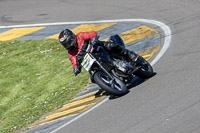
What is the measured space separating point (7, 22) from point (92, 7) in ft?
13.1

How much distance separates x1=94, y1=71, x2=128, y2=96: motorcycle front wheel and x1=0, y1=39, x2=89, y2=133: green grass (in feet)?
5.83

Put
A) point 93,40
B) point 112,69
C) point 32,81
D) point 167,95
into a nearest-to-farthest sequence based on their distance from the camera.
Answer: point 167,95 → point 93,40 → point 112,69 → point 32,81

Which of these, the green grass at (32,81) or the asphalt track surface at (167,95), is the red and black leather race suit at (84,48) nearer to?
the asphalt track surface at (167,95)

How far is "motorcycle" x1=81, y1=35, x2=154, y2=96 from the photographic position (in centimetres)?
870

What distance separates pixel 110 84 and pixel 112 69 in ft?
1.69

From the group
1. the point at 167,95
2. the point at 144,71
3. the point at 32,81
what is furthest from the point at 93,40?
the point at 32,81

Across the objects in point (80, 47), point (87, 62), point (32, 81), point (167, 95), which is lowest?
point (32, 81)

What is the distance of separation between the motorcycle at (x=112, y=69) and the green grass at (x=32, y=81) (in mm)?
1727

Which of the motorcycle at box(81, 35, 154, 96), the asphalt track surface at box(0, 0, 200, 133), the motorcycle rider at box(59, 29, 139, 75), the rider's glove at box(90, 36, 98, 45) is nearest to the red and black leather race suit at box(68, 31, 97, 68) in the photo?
the motorcycle rider at box(59, 29, 139, 75)

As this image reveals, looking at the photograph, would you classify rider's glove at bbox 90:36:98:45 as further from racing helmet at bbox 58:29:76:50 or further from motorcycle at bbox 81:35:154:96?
racing helmet at bbox 58:29:76:50

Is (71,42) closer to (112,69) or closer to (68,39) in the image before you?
(68,39)

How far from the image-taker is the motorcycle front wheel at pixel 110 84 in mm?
8562

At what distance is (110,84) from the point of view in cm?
874

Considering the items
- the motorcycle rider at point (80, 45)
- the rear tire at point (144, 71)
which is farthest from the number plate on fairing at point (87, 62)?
the rear tire at point (144, 71)
